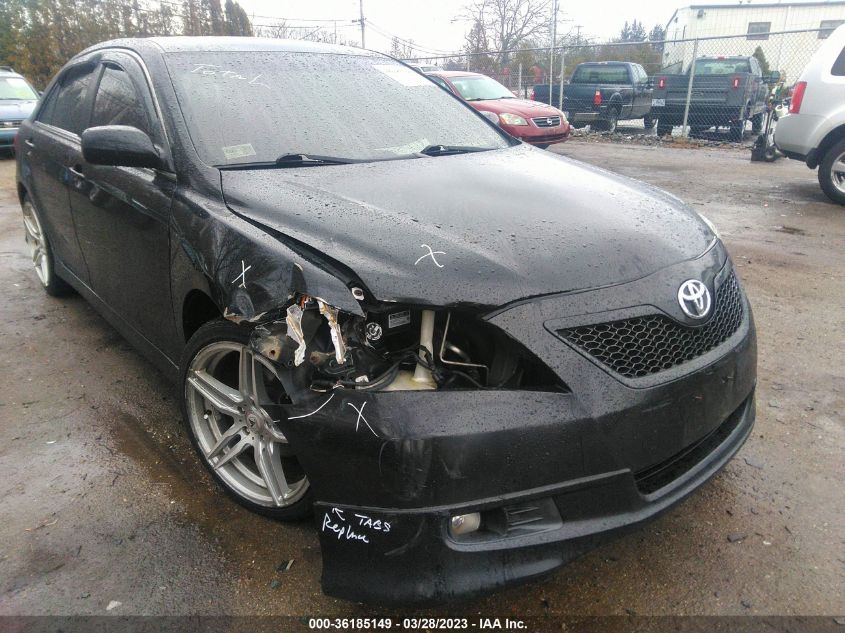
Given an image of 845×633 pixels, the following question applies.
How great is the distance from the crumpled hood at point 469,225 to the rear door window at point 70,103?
1767 millimetres

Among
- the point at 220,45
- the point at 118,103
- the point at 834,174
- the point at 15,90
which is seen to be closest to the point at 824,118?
the point at 834,174

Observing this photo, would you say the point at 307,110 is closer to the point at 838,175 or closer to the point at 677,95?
the point at 838,175

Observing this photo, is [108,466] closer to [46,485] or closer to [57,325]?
[46,485]

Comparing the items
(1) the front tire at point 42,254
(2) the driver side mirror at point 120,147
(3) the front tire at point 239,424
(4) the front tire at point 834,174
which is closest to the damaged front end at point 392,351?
(3) the front tire at point 239,424

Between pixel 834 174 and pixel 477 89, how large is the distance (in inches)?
272

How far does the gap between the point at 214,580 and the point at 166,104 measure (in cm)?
192

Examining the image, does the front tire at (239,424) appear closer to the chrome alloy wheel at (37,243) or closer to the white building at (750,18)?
the chrome alloy wheel at (37,243)

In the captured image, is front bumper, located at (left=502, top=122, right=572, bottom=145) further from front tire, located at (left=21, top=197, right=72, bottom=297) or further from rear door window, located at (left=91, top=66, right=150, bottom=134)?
rear door window, located at (left=91, top=66, right=150, bottom=134)

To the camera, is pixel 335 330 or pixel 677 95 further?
pixel 677 95

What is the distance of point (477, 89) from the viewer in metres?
12.7

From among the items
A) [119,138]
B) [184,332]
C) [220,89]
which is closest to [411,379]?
[184,332]

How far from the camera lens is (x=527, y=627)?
6.59ft

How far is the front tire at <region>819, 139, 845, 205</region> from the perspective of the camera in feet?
24.9

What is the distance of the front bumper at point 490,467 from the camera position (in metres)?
1.71
